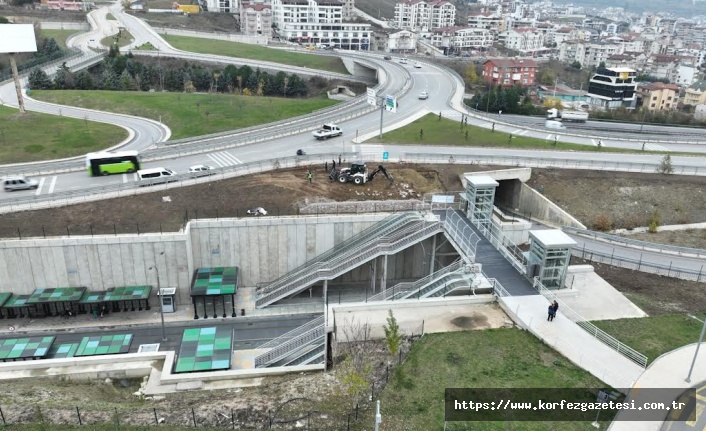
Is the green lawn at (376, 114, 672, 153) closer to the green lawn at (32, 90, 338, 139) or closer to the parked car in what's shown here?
the green lawn at (32, 90, 338, 139)

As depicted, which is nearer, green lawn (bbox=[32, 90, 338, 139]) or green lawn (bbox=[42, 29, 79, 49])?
green lawn (bbox=[32, 90, 338, 139])

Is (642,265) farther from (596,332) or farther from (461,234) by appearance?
(596,332)

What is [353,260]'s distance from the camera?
37688 mm

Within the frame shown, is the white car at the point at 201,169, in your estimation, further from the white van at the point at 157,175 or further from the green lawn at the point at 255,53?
the green lawn at the point at 255,53

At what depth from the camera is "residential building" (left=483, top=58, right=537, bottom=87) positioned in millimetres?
132500

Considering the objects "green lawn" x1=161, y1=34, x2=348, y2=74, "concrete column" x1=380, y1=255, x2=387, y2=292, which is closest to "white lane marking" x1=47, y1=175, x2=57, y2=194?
"concrete column" x1=380, y1=255, x2=387, y2=292

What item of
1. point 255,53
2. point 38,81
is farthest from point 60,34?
point 38,81

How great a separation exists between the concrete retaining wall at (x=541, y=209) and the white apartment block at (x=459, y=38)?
146377 millimetres

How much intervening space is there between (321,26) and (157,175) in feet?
421

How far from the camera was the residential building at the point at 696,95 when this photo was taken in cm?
13612

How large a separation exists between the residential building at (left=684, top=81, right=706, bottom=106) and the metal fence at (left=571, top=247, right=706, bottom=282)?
126 meters

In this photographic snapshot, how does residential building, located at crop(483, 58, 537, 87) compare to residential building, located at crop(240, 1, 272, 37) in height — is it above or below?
below

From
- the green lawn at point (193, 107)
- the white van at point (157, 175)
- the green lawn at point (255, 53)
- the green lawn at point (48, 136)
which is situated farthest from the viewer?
the green lawn at point (255, 53)

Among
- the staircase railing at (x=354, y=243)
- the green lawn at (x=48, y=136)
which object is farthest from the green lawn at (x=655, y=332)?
the green lawn at (x=48, y=136)
